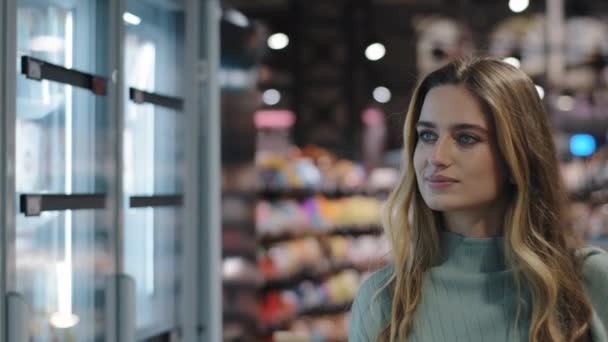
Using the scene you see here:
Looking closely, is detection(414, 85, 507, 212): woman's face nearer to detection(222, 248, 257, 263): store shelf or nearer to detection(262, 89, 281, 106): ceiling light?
detection(222, 248, 257, 263): store shelf

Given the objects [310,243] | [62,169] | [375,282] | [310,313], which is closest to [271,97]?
[310,243]

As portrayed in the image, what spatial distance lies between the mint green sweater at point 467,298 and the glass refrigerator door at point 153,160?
5.98 ft

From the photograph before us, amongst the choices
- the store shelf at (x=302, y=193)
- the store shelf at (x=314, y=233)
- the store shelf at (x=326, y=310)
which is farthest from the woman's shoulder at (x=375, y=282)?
the store shelf at (x=326, y=310)

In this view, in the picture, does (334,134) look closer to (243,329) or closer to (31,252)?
(243,329)

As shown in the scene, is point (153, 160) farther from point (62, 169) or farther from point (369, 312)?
point (369, 312)

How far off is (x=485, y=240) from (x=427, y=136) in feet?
0.81

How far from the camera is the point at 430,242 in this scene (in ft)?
7.00

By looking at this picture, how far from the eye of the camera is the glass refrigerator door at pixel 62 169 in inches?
119

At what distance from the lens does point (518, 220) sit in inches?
80.1

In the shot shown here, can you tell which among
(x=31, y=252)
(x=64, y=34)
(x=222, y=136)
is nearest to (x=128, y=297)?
(x=31, y=252)

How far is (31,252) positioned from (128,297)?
1.86 ft

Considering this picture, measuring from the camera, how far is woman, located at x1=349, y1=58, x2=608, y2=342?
199 cm

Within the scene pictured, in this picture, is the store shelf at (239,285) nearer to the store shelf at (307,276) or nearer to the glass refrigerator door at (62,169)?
the glass refrigerator door at (62,169)

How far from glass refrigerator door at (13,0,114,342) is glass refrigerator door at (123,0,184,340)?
234 mm
